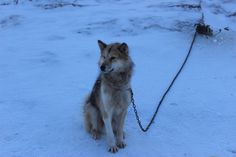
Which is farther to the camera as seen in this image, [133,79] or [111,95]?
[133,79]

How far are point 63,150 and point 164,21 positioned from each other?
5.49 meters

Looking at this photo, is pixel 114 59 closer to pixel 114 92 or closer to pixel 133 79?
pixel 114 92

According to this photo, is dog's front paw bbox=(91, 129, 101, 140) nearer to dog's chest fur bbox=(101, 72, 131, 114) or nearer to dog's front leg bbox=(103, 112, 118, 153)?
dog's front leg bbox=(103, 112, 118, 153)

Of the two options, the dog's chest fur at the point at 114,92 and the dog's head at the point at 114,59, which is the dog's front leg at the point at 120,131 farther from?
the dog's head at the point at 114,59

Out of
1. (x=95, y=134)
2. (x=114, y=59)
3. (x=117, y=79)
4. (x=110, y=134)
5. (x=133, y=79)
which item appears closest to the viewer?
(x=114, y=59)

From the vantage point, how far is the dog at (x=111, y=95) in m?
4.72

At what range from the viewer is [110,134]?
4961 millimetres

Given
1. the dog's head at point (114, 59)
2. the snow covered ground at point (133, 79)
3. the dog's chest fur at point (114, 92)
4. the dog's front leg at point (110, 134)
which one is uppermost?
the dog's head at point (114, 59)

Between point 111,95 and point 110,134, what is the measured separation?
0.47m

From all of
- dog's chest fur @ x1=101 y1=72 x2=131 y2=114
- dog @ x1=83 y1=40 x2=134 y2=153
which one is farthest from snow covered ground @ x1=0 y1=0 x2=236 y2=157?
dog's chest fur @ x1=101 y1=72 x2=131 y2=114

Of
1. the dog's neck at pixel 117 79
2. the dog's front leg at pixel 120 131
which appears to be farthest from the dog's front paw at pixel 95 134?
the dog's neck at pixel 117 79

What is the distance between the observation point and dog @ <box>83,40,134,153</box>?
472 centimetres

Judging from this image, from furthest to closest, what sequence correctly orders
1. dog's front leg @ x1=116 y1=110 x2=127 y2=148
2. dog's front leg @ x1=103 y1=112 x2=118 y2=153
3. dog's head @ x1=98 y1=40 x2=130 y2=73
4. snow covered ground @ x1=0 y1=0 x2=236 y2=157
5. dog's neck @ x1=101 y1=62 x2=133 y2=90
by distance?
snow covered ground @ x1=0 y1=0 x2=236 y2=157, dog's front leg @ x1=116 y1=110 x2=127 y2=148, dog's front leg @ x1=103 y1=112 x2=118 y2=153, dog's neck @ x1=101 y1=62 x2=133 y2=90, dog's head @ x1=98 y1=40 x2=130 y2=73

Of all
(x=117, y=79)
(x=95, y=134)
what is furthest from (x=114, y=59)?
(x=95, y=134)
